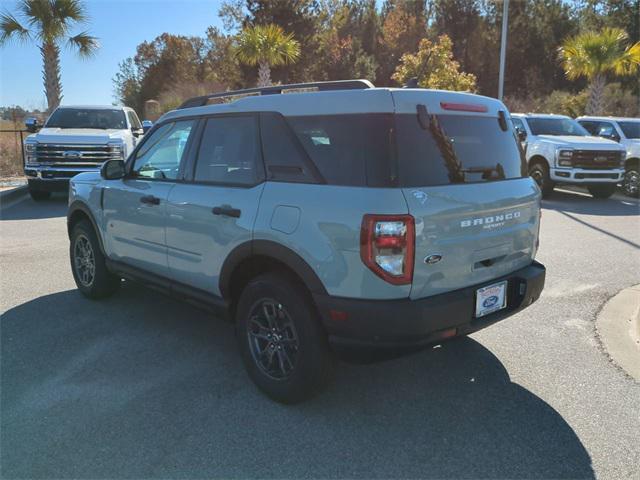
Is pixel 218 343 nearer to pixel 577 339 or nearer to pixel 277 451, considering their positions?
pixel 277 451

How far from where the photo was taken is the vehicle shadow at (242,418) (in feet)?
9.27

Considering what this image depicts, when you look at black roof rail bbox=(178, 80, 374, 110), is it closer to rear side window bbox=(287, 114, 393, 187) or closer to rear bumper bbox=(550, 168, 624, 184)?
rear side window bbox=(287, 114, 393, 187)

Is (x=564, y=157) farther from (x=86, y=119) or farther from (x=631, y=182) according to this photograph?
(x=86, y=119)

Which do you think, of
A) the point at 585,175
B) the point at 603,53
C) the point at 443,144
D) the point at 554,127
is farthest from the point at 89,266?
the point at 603,53

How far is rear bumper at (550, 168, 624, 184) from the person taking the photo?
40.0 ft

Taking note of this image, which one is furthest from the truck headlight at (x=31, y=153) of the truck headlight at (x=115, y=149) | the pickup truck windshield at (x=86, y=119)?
the truck headlight at (x=115, y=149)

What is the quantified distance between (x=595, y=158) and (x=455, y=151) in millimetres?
10486

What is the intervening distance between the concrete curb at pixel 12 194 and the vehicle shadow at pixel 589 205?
39.1ft

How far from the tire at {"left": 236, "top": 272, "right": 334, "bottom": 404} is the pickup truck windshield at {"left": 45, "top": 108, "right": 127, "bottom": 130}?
1016cm

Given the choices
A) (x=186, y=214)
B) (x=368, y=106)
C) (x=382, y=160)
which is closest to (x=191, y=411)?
(x=186, y=214)

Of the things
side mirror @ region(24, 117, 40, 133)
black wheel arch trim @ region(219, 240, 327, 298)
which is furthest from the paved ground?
side mirror @ region(24, 117, 40, 133)

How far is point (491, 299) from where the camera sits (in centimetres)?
334

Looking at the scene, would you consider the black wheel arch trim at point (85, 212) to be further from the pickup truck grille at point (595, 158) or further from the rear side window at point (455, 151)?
the pickup truck grille at point (595, 158)

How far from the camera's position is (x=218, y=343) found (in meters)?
4.40
